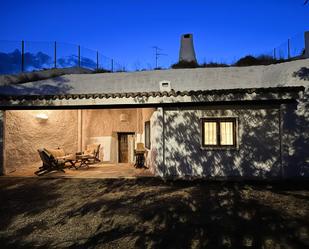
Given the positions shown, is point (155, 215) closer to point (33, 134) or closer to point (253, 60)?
point (33, 134)

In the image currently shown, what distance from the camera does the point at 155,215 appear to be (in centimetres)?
558

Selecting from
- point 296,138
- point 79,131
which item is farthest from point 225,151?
point 79,131

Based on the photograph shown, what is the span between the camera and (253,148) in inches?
341

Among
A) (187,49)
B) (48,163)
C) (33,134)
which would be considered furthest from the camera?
(187,49)

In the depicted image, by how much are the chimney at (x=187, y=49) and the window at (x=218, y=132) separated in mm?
10302

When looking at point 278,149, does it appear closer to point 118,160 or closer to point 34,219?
point 34,219

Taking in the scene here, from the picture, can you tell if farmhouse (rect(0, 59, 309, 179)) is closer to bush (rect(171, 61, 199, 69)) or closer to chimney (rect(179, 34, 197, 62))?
bush (rect(171, 61, 199, 69))

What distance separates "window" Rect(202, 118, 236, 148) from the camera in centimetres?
886

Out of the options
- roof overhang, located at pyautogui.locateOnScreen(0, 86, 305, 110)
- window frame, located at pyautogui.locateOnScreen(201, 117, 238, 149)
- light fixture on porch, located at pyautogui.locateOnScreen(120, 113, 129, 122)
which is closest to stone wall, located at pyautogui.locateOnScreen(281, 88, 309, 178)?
roof overhang, located at pyautogui.locateOnScreen(0, 86, 305, 110)

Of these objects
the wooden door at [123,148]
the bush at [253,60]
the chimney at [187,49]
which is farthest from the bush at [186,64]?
the wooden door at [123,148]

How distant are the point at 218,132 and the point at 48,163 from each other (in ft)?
22.9

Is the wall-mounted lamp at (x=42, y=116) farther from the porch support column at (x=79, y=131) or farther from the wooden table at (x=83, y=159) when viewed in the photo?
the wooden table at (x=83, y=159)

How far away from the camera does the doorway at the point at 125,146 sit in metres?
14.9

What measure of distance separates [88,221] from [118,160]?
9.58m
